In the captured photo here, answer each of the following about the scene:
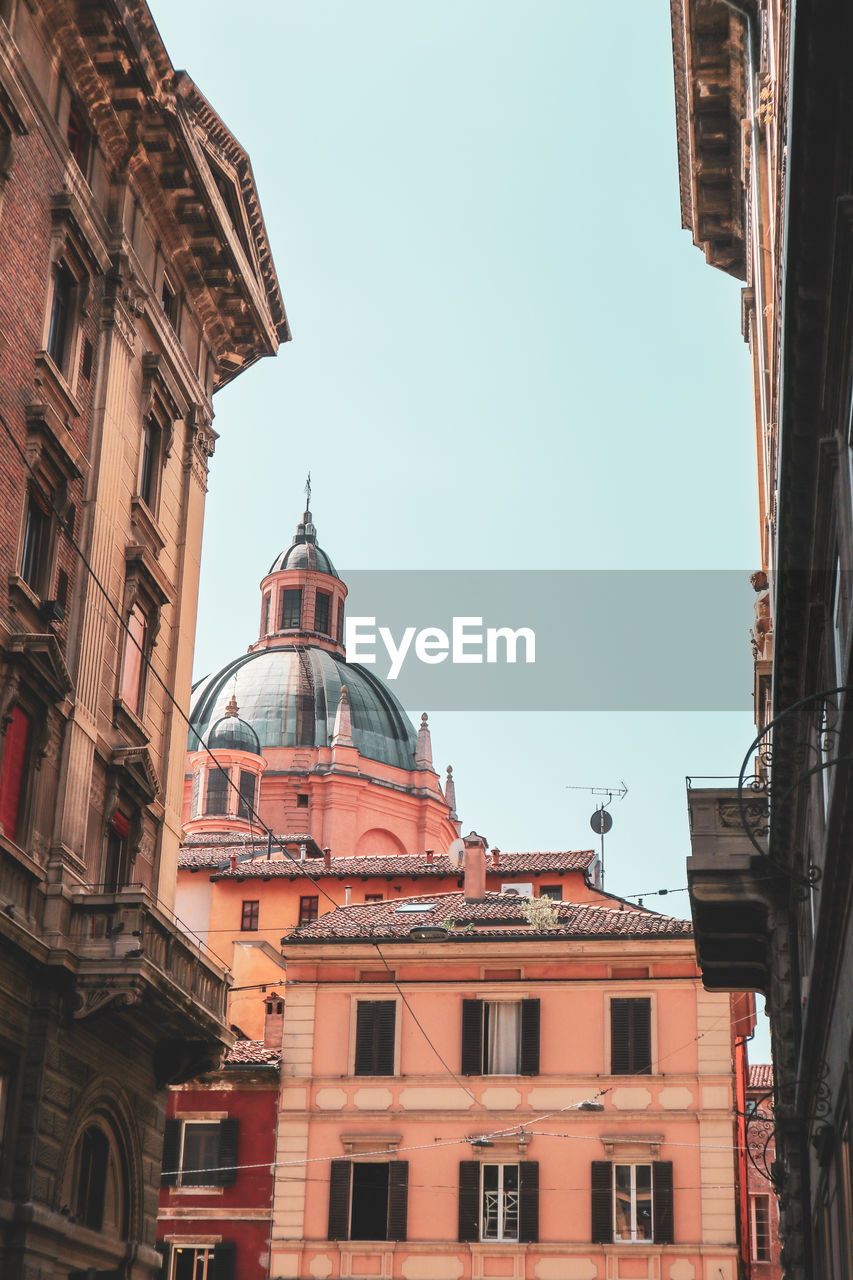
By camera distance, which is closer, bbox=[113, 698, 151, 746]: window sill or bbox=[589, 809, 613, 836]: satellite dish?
bbox=[113, 698, 151, 746]: window sill

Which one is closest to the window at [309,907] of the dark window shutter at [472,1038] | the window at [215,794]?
the dark window shutter at [472,1038]

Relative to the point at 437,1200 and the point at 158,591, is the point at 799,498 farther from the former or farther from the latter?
the point at 437,1200

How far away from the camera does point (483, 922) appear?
3841 centimetres

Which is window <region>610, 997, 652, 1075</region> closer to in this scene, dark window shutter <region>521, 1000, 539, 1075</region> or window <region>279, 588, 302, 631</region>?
dark window shutter <region>521, 1000, 539, 1075</region>

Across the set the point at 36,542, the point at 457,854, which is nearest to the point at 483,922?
the point at 457,854

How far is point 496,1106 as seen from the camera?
3503cm

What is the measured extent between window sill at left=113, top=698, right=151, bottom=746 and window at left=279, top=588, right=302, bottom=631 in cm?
7837

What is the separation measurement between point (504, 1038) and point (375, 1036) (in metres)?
2.79

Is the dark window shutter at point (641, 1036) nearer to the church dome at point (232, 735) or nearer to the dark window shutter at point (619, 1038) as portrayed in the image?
the dark window shutter at point (619, 1038)

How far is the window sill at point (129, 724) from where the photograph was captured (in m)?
21.2

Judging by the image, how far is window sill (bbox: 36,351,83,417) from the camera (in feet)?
63.0

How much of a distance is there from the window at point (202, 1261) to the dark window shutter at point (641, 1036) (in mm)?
9330

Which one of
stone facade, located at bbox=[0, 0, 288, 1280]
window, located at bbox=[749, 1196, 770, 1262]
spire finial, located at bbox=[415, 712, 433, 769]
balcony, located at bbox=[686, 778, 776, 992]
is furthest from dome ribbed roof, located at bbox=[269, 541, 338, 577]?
balcony, located at bbox=[686, 778, 776, 992]

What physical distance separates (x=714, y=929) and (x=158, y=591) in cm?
879
